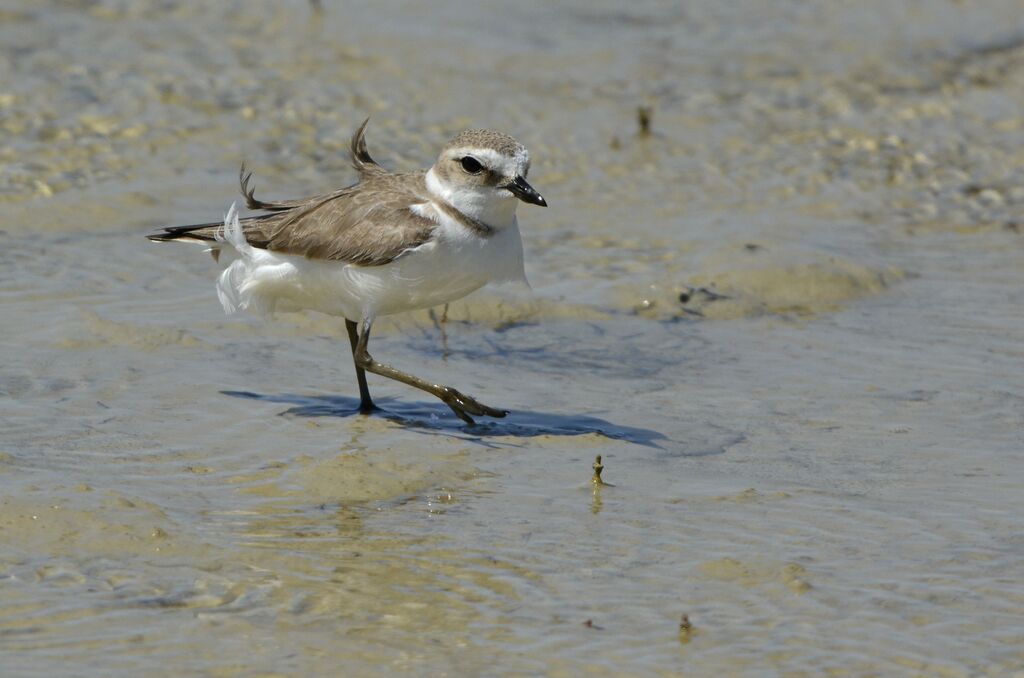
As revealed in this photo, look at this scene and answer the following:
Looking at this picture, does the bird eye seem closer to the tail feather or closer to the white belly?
the white belly

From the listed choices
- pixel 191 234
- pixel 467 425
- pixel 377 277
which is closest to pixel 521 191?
pixel 377 277

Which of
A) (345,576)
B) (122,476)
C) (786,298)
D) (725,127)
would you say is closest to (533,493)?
(345,576)

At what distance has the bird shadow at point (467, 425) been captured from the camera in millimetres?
7445

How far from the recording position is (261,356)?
27.4 ft

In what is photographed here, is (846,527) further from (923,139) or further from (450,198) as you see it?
(923,139)

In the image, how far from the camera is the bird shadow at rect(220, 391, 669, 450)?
745cm

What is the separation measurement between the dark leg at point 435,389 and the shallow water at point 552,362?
118 millimetres

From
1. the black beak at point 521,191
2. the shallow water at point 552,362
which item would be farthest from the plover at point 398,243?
the shallow water at point 552,362

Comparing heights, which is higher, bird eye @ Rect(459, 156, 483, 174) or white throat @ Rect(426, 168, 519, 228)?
bird eye @ Rect(459, 156, 483, 174)

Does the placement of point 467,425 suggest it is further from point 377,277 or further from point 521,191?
point 521,191

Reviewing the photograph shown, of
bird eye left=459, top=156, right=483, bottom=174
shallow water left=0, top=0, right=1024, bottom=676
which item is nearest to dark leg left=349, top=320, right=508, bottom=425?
shallow water left=0, top=0, right=1024, bottom=676

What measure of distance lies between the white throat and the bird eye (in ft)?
0.31

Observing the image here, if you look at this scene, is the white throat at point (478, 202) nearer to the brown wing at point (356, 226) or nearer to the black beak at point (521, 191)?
the black beak at point (521, 191)

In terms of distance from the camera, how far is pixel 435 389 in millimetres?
7512
